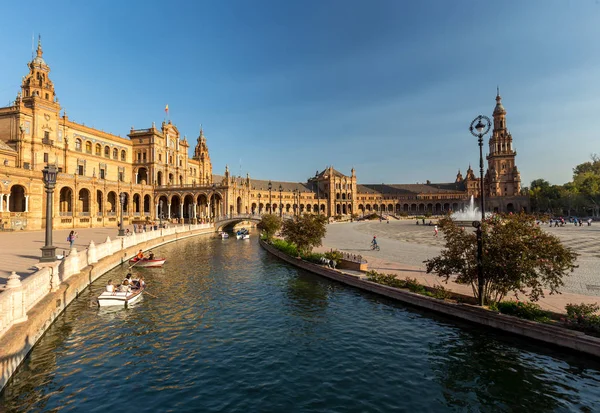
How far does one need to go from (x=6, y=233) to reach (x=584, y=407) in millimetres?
55724

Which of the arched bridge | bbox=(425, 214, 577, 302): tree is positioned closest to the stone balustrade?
bbox=(425, 214, 577, 302): tree

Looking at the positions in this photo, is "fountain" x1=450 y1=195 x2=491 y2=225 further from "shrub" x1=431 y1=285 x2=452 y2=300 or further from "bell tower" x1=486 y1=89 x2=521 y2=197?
"shrub" x1=431 y1=285 x2=452 y2=300

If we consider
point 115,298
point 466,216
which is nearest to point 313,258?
point 115,298

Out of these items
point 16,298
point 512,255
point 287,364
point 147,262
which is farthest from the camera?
point 147,262

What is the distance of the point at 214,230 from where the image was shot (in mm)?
66375

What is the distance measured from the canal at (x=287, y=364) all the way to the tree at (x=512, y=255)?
85.5 inches

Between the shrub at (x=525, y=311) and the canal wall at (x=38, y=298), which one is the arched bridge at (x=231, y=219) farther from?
the shrub at (x=525, y=311)

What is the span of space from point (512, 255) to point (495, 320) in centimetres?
270

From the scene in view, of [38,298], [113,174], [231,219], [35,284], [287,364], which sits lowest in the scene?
[287,364]

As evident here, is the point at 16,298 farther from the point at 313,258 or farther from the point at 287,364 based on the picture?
the point at 313,258

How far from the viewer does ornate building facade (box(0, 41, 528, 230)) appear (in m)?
50.9

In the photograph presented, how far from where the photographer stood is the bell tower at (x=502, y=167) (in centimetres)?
13025

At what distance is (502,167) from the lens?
13212 centimetres

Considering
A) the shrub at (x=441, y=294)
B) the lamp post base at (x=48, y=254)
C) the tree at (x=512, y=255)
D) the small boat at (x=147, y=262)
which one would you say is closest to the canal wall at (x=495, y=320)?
Answer: the shrub at (x=441, y=294)
